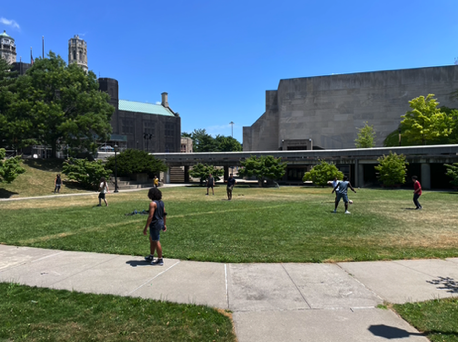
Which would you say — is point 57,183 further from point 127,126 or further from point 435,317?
point 127,126

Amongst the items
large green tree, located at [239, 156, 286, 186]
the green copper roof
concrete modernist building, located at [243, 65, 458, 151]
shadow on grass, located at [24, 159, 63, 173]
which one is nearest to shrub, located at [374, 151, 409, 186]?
large green tree, located at [239, 156, 286, 186]

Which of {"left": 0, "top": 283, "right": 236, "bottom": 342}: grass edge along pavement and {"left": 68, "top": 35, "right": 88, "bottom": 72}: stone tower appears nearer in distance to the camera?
{"left": 0, "top": 283, "right": 236, "bottom": 342}: grass edge along pavement

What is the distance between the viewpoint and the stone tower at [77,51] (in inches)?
3815

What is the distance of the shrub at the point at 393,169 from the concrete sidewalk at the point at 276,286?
1127 inches

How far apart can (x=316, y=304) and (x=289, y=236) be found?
4785 mm

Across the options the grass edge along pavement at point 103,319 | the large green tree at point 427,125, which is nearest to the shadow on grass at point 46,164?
the grass edge along pavement at point 103,319

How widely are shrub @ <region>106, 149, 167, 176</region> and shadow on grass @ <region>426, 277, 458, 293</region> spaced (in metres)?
34.2

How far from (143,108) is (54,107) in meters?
55.2

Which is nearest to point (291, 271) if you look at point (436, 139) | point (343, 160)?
point (343, 160)

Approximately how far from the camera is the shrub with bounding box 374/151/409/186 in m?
32.7

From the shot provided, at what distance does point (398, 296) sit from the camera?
Result: 5000 millimetres

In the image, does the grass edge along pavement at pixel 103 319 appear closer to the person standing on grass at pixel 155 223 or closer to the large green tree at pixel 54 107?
the person standing on grass at pixel 155 223

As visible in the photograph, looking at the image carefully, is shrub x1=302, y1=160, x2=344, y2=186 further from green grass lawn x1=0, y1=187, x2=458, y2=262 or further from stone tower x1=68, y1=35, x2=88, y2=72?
stone tower x1=68, y1=35, x2=88, y2=72

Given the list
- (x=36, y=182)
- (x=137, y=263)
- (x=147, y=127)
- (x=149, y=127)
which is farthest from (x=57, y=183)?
(x=149, y=127)
